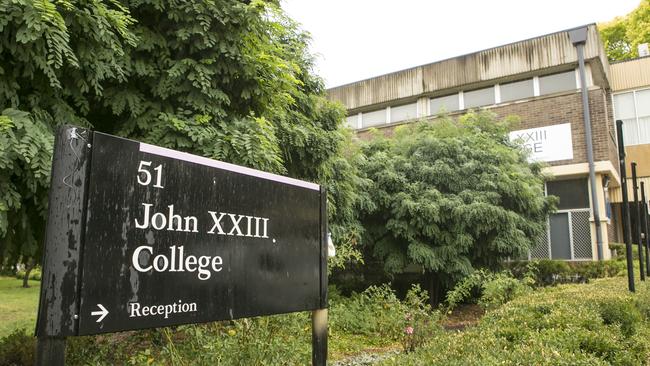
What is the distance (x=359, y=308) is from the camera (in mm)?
Result: 9250

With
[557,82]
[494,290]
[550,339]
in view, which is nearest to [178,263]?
[550,339]

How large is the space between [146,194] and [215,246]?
1.32ft

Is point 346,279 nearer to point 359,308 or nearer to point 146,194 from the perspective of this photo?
point 359,308

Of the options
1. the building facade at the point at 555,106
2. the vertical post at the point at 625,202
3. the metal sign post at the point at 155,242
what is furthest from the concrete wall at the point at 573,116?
the metal sign post at the point at 155,242

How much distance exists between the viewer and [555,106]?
48.5 feet

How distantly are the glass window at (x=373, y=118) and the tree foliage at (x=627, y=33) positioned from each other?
44.1ft

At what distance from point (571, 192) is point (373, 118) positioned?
25.2 ft

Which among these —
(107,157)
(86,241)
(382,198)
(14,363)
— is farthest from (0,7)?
(382,198)

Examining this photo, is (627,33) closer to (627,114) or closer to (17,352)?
(627,114)

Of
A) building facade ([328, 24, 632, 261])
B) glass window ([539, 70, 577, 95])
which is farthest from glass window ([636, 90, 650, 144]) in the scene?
glass window ([539, 70, 577, 95])

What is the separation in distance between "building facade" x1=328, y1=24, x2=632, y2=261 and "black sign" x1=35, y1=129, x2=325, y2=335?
1206cm

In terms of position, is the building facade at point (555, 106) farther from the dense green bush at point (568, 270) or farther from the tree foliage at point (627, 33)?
the tree foliage at point (627, 33)

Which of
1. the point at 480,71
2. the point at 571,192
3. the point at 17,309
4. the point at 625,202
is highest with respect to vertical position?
the point at 480,71

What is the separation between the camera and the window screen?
1454 centimetres
